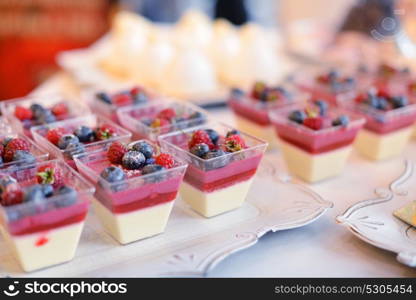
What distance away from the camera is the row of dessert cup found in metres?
1.31

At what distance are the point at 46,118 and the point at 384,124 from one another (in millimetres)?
1163

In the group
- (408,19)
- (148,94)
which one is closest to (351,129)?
(148,94)

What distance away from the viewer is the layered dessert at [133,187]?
1.41 meters

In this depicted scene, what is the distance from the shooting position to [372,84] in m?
2.40

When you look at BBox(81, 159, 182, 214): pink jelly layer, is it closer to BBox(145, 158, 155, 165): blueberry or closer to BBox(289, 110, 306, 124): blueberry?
BBox(145, 158, 155, 165): blueberry

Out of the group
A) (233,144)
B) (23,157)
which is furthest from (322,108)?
(23,157)

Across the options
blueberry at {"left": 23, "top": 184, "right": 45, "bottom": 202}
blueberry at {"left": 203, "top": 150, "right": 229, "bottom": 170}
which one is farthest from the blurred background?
blueberry at {"left": 23, "top": 184, "right": 45, "bottom": 202}

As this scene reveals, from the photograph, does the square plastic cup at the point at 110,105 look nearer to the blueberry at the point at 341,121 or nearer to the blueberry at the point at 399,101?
the blueberry at the point at 341,121

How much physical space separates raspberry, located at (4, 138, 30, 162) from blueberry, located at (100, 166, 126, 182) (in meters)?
0.31

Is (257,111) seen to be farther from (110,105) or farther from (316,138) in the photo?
(110,105)

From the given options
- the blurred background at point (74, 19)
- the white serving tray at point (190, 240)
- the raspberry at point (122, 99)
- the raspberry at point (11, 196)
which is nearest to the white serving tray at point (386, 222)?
the white serving tray at point (190, 240)

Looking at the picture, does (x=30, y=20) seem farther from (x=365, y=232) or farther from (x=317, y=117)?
(x=365, y=232)

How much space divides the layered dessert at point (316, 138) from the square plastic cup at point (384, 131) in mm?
120

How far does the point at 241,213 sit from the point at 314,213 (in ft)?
0.68
